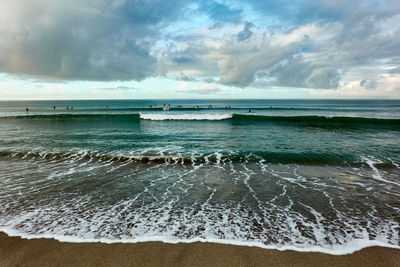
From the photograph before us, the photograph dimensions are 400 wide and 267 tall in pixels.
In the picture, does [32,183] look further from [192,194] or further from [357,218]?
[357,218]

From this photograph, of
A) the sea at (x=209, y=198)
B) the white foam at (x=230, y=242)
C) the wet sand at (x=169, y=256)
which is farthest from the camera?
the sea at (x=209, y=198)

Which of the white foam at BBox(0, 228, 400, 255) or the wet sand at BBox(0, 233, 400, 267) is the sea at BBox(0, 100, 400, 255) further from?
the wet sand at BBox(0, 233, 400, 267)

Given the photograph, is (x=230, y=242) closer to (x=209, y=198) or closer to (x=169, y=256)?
(x=169, y=256)

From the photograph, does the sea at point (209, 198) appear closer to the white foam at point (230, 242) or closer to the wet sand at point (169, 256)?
the white foam at point (230, 242)

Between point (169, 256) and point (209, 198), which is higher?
point (169, 256)

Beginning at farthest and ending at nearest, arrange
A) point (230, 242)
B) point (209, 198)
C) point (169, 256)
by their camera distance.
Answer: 1. point (209, 198)
2. point (230, 242)
3. point (169, 256)

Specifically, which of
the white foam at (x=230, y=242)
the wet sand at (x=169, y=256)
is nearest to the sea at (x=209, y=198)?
the white foam at (x=230, y=242)

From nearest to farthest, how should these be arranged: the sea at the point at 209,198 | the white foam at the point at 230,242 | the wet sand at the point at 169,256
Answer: the wet sand at the point at 169,256
the white foam at the point at 230,242
the sea at the point at 209,198

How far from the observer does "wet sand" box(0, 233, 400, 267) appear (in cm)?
376

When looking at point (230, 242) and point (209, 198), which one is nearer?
point (230, 242)

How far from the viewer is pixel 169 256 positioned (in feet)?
12.8

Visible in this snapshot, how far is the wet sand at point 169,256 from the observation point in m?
3.76

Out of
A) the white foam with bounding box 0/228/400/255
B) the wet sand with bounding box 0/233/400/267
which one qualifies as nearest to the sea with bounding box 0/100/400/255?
the white foam with bounding box 0/228/400/255

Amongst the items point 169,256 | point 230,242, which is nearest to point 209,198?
point 230,242
